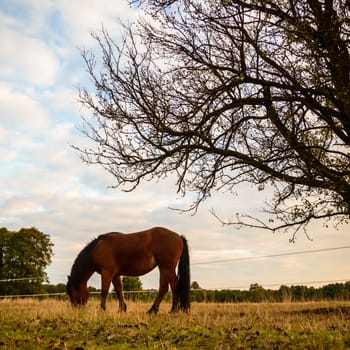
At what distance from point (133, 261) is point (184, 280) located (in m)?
1.46

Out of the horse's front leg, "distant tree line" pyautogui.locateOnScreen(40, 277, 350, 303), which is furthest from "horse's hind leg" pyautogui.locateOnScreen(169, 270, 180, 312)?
"distant tree line" pyautogui.locateOnScreen(40, 277, 350, 303)

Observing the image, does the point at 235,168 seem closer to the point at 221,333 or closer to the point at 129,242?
the point at 129,242

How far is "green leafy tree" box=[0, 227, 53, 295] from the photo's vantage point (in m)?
36.3

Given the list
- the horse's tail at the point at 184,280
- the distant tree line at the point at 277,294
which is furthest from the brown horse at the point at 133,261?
the distant tree line at the point at 277,294

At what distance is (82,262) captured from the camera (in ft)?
45.2

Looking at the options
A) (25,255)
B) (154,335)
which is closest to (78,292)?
(154,335)

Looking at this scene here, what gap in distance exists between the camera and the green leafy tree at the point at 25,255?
3628 cm

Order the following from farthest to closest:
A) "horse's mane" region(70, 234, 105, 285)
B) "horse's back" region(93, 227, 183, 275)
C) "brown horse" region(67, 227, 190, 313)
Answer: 1. "horse's mane" region(70, 234, 105, 285)
2. "horse's back" region(93, 227, 183, 275)
3. "brown horse" region(67, 227, 190, 313)

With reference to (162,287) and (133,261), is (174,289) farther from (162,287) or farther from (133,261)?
(133,261)

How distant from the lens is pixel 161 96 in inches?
452

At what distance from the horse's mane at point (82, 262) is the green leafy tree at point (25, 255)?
73.1ft

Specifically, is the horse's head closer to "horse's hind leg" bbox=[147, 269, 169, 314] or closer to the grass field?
"horse's hind leg" bbox=[147, 269, 169, 314]

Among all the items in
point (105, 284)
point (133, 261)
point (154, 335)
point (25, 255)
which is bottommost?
point (154, 335)

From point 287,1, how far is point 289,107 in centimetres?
223
